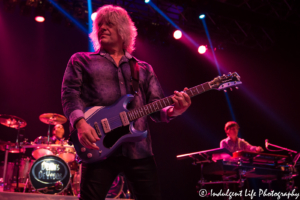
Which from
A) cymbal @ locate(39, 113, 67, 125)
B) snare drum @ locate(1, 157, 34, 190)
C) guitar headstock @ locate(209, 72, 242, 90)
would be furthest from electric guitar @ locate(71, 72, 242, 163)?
snare drum @ locate(1, 157, 34, 190)

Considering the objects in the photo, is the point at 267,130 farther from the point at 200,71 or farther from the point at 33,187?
the point at 33,187

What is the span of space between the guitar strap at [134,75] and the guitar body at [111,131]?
0.12 meters

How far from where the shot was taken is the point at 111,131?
1.88 m

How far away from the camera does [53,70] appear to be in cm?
827

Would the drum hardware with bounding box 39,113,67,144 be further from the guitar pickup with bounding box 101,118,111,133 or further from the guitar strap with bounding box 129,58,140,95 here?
the guitar pickup with bounding box 101,118,111,133

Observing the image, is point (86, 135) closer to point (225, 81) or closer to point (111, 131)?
point (111, 131)

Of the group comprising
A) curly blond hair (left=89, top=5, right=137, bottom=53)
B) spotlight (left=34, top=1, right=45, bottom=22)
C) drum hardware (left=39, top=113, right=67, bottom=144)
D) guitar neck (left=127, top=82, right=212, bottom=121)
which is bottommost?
guitar neck (left=127, top=82, right=212, bottom=121)

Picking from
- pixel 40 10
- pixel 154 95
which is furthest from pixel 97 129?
pixel 40 10

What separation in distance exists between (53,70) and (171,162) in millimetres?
4716

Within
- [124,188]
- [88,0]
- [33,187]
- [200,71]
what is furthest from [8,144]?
[200,71]

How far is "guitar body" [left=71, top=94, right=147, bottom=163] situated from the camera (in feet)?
5.87

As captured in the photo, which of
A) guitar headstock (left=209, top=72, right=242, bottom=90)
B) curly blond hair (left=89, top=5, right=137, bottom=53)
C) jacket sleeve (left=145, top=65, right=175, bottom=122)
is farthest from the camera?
guitar headstock (left=209, top=72, right=242, bottom=90)

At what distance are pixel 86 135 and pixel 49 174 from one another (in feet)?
17.4

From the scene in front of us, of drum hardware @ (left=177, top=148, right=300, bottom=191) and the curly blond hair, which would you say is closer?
the curly blond hair
